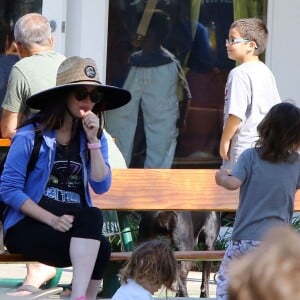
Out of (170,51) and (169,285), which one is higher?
(170,51)

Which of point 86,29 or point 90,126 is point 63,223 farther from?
point 86,29

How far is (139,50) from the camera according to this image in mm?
8773

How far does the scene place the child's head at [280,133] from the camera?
4.41 meters

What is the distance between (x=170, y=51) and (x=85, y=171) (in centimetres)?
416

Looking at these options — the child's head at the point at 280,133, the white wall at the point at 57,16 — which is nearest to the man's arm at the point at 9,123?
the child's head at the point at 280,133

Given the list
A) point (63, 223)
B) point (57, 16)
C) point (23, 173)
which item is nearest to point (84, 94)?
point (23, 173)

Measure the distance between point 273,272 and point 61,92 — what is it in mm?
3508

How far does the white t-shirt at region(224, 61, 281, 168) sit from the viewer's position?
5.66m

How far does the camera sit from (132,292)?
4.29m

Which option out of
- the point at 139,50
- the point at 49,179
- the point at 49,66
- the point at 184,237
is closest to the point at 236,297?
the point at 49,179

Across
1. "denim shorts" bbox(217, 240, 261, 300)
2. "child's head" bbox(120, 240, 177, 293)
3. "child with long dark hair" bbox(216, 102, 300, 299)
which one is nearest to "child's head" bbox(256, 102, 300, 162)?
"child with long dark hair" bbox(216, 102, 300, 299)

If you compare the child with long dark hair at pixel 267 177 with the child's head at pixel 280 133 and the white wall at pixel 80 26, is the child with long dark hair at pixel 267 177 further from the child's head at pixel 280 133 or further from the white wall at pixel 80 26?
the white wall at pixel 80 26

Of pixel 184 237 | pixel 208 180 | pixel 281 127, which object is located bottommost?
pixel 184 237

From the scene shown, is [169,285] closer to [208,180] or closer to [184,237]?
[208,180]
